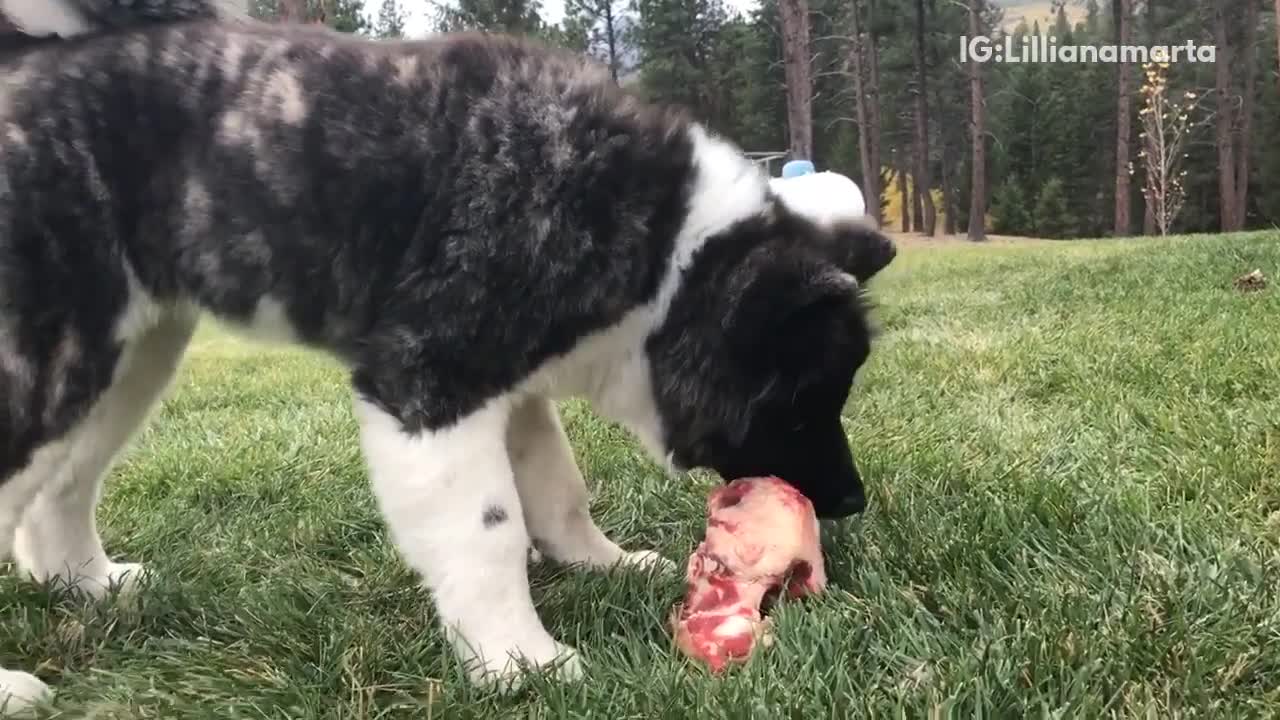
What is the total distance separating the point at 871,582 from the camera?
7.57 ft

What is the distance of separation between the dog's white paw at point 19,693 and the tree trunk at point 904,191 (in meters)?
40.9

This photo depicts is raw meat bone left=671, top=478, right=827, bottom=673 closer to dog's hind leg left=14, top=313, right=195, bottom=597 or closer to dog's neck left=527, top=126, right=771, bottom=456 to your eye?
dog's neck left=527, top=126, right=771, bottom=456

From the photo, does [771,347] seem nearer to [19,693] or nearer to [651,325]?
[651,325]

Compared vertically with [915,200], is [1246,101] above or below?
above

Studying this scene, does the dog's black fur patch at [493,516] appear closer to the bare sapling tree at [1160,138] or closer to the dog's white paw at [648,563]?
the dog's white paw at [648,563]

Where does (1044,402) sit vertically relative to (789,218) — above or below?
below

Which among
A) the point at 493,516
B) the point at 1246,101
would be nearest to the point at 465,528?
the point at 493,516

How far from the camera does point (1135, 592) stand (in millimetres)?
2053

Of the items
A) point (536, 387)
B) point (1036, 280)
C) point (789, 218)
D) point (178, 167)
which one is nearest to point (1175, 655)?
point (789, 218)

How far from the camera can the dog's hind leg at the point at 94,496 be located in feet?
8.89

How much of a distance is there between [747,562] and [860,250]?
75 cm

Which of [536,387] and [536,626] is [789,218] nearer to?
[536,387]

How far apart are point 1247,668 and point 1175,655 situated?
123 millimetres

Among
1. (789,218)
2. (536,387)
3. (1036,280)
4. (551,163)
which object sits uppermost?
(551,163)
